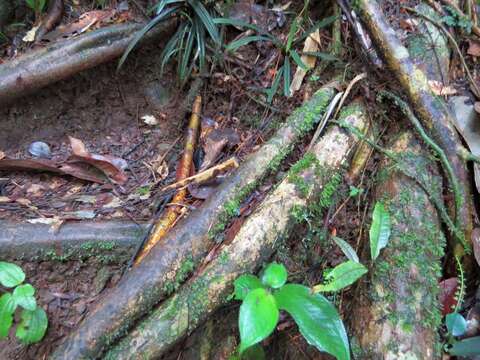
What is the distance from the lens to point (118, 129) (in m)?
3.13

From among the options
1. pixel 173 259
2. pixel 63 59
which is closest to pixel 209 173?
pixel 173 259

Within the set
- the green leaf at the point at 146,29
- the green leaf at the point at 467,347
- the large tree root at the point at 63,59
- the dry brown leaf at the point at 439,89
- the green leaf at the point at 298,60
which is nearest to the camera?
the green leaf at the point at 467,347

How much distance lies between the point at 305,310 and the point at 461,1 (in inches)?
94.1

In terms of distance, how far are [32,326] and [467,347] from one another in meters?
1.97

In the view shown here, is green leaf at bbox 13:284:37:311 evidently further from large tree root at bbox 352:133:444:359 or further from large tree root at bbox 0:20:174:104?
large tree root at bbox 0:20:174:104

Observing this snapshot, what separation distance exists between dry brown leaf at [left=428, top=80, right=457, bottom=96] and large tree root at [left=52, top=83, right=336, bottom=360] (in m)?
0.72

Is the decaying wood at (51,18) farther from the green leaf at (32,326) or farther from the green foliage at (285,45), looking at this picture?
the green leaf at (32,326)

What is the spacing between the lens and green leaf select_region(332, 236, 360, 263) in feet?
5.74

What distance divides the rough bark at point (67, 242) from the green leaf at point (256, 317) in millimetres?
921

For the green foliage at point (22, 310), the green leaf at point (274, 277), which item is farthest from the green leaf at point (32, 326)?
the green leaf at point (274, 277)

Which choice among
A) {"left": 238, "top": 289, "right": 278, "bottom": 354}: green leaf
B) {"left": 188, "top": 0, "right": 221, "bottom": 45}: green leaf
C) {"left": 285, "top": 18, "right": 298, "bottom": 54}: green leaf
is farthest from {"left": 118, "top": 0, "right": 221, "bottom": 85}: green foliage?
{"left": 238, "top": 289, "right": 278, "bottom": 354}: green leaf

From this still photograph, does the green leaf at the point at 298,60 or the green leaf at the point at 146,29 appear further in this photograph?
the green leaf at the point at 146,29

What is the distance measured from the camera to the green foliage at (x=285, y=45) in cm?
262

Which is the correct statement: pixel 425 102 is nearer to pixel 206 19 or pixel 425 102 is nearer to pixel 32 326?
pixel 206 19
